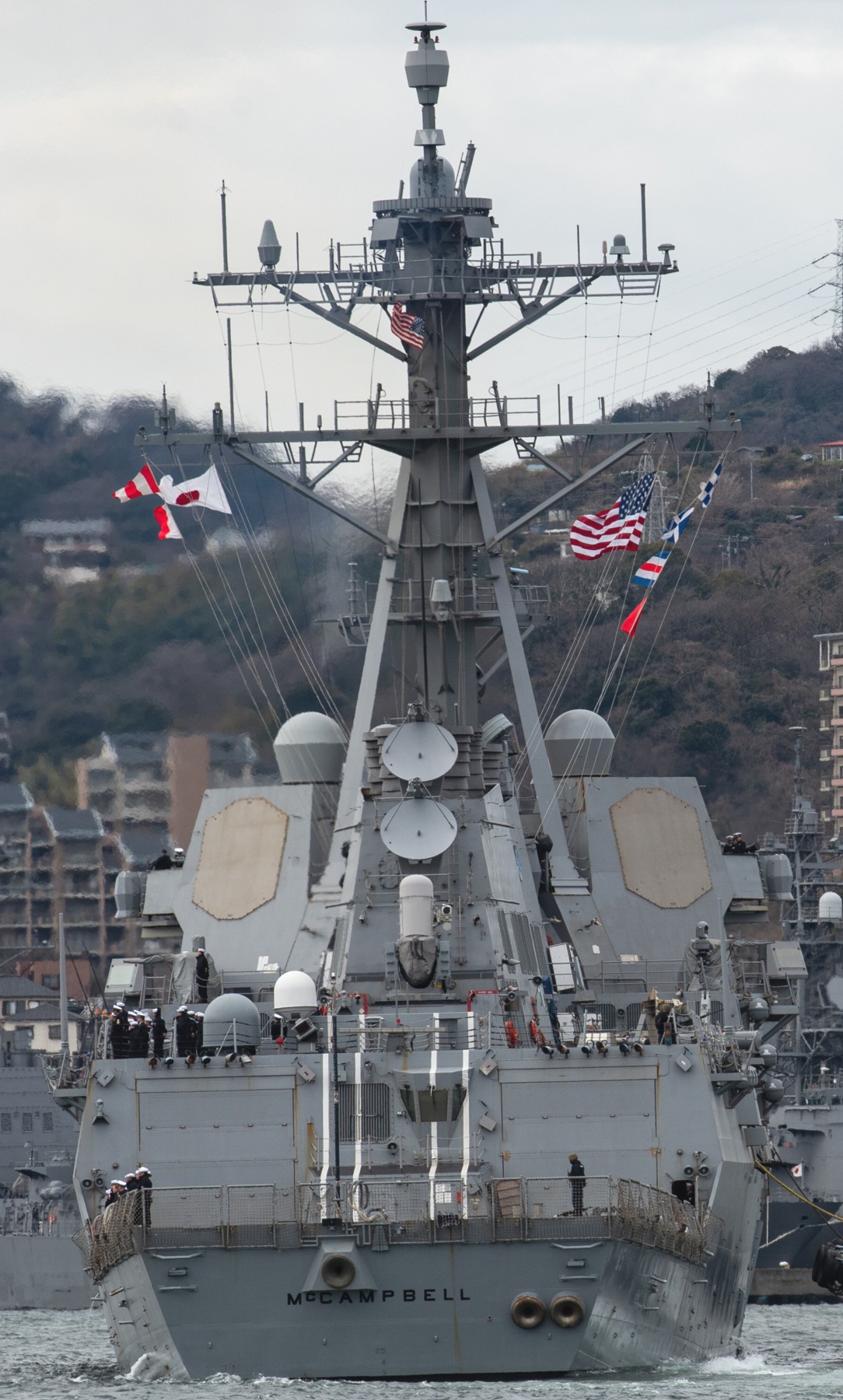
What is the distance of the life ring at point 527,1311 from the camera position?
22547mm

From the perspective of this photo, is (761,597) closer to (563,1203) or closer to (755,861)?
(755,861)

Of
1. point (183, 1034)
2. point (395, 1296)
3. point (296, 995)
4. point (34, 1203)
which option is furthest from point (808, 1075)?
point (395, 1296)

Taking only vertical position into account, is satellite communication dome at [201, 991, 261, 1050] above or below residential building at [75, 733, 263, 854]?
below

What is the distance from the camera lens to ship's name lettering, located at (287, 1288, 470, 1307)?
22.6m

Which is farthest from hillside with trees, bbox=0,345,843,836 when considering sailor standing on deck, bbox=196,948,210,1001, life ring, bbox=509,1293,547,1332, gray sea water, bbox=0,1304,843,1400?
life ring, bbox=509,1293,547,1332

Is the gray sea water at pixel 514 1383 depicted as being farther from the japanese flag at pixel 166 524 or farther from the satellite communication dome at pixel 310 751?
the japanese flag at pixel 166 524

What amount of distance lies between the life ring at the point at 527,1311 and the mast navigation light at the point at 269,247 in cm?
1521

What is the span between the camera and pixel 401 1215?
2334cm

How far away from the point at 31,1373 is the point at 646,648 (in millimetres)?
32852

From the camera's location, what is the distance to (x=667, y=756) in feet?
153

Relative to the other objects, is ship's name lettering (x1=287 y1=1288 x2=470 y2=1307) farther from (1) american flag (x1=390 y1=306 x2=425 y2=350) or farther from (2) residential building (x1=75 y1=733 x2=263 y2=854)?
(2) residential building (x1=75 y1=733 x2=263 y2=854)

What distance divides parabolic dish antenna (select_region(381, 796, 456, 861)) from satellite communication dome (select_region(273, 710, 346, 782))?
229 inches

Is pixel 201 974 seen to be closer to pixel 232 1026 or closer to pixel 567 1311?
pixel 232 1026

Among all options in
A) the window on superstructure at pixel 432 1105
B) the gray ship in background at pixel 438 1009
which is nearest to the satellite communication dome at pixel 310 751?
the gray ship in background at pixel 438 1009
